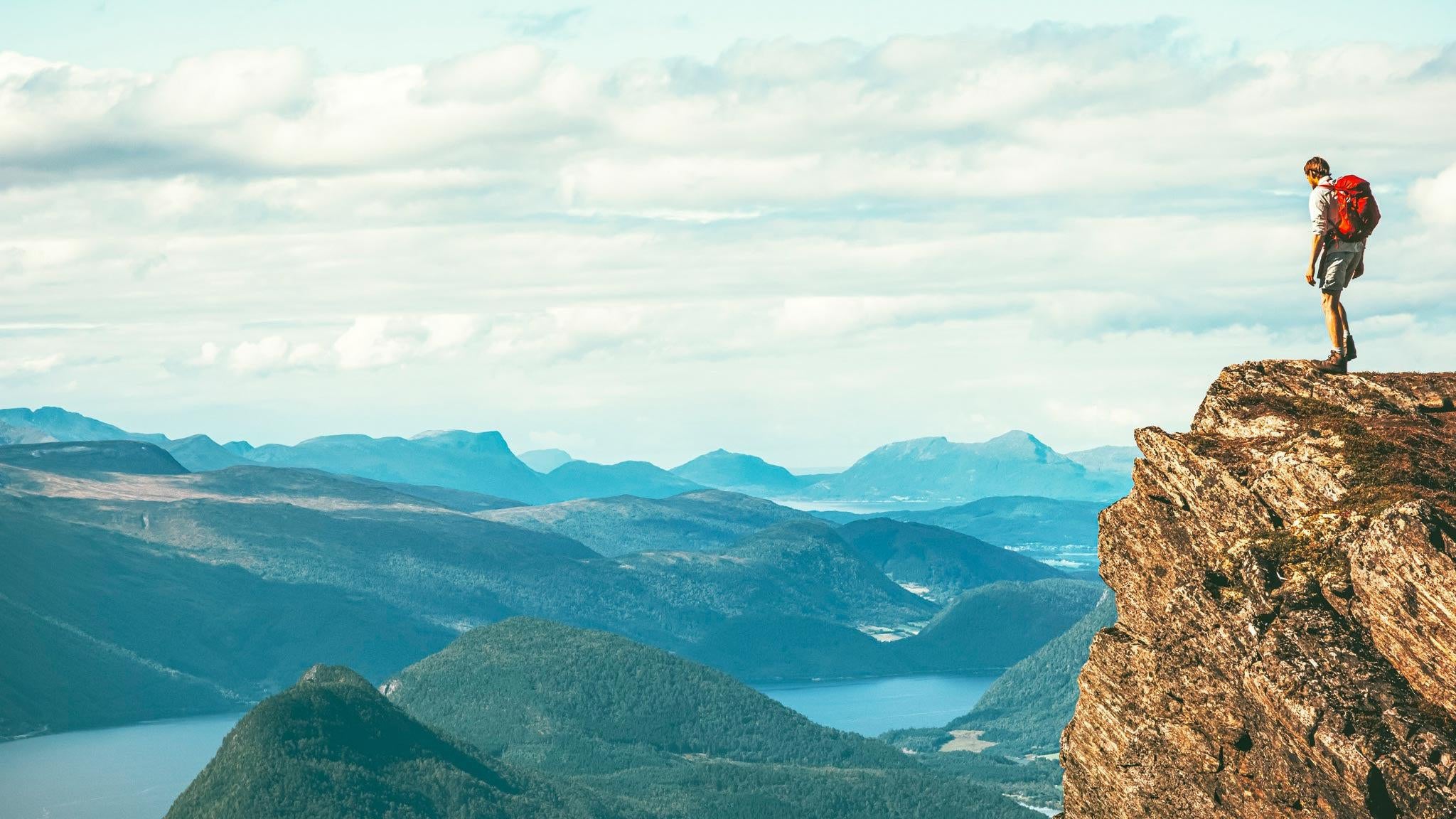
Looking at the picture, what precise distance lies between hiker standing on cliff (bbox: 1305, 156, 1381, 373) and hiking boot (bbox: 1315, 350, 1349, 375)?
13.2 ft

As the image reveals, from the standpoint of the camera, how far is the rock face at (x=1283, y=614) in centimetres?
4275

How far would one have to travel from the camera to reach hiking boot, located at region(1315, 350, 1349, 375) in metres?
54.6

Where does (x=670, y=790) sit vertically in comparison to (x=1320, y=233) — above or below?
below

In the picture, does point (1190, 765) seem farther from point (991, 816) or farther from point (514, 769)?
point (991, 816)

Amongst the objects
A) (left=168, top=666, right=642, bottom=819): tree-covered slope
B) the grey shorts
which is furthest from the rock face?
(left=168, top=666, right=642, bottom=819): tree-covered slope

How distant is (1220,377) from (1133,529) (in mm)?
6281

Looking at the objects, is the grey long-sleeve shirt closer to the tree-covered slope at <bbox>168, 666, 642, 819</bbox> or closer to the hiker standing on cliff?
the hiker standing on cliff

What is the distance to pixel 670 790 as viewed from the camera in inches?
7800

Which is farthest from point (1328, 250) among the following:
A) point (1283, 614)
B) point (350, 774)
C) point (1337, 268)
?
point (350, 774)

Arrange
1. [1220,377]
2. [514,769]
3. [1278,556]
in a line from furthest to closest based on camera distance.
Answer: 1. [514,769]
2. [1220,377]
3. [1278,556]

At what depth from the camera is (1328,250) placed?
50719 mm

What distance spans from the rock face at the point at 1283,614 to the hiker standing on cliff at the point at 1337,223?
4.80m

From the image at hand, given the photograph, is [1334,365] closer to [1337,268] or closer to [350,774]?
[1337,268]

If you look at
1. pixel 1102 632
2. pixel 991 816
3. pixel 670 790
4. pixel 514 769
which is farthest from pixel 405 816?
pixel 1102 632
